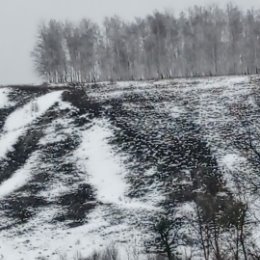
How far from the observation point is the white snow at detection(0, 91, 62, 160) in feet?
170

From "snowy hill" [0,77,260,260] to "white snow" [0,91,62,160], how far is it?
0.33 ft

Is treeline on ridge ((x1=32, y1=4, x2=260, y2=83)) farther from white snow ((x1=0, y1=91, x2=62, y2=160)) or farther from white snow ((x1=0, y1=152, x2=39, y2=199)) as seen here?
white snow ((x1=0, y1=152, x2=39, y2=199))

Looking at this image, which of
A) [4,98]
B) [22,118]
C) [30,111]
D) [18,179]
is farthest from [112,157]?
[4,98]

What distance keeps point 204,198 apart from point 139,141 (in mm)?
11738

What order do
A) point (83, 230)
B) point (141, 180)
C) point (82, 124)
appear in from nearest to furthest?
point (83, 230) < point (141, 180) < point (82, 124)

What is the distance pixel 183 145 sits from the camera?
1943 inches

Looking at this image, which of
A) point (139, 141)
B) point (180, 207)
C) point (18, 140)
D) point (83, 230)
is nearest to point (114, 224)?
point (83, 230)

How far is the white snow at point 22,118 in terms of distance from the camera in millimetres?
51953

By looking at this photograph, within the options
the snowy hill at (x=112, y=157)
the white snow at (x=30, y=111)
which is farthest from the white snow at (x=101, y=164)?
the white snow at (x=30, y=111)

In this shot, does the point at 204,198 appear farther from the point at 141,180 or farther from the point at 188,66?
the point at 188,66

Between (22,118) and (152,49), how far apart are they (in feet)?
102

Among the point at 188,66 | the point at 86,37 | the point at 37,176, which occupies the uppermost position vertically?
the point at 86,37

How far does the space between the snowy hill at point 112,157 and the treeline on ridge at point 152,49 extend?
1691cm

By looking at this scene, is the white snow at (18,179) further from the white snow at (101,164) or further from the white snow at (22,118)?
the white snow at (101,164)
